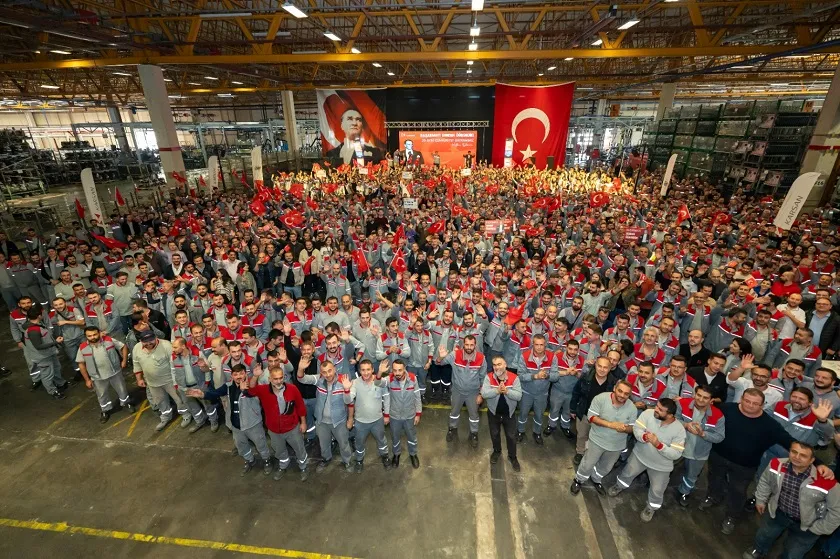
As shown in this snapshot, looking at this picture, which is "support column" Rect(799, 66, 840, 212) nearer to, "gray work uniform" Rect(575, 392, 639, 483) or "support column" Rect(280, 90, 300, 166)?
"gray work uniform" Rect(575, 392, 639, 483)

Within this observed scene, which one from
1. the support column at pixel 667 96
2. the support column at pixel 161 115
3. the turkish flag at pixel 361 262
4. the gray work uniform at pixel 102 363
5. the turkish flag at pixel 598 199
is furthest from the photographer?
the support column at pixel 667 96

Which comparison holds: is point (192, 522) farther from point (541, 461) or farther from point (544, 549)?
point (541, 461)

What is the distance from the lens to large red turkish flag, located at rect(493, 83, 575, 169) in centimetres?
2372

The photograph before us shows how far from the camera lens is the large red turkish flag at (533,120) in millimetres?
23719

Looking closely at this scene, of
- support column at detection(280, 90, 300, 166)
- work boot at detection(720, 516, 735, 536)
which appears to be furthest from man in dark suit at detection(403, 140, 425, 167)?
work boot at detection(720, 516, 735, 536)

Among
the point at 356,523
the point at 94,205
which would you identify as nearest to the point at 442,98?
the point at 94,205

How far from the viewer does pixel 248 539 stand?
481 centimetres

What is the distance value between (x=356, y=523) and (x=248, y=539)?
52.4 inches

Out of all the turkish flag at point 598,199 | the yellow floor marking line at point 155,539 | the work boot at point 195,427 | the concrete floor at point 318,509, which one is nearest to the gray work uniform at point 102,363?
the concrete floor at point 318,509

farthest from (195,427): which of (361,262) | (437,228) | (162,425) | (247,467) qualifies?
(437,228)

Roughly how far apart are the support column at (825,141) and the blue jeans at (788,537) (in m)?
17.1

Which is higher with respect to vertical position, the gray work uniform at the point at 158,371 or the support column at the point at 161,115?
the support column at the point at 161,115

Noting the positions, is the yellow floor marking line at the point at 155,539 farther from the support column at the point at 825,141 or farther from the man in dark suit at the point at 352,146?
the man in dark suit at the point at 352,146

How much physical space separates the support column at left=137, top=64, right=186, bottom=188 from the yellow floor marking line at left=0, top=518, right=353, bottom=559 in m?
15.8
